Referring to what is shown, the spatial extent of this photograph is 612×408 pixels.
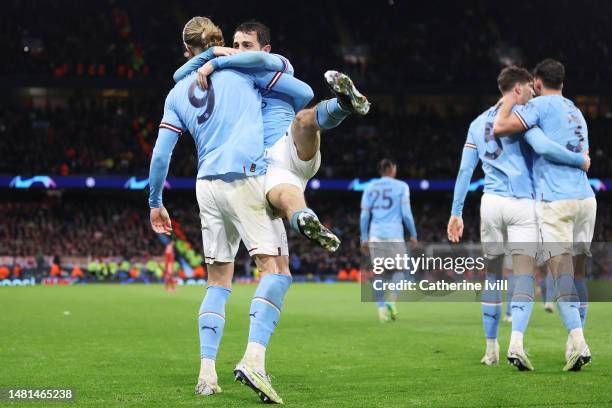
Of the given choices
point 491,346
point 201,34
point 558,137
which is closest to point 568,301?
point 491,346

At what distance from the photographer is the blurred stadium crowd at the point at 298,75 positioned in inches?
1460

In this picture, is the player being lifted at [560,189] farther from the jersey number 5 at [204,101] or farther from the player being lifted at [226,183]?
the jersey number 5 at [204,101]

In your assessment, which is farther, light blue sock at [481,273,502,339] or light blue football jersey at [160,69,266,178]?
light blue sock at [481,273,502,339]

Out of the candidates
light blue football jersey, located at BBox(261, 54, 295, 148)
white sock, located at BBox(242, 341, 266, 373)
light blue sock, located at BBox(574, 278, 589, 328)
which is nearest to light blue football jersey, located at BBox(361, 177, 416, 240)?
light blue sock, located at BBox(574, 278, 589, 328)

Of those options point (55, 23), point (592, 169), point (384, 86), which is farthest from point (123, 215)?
point (592, 169)

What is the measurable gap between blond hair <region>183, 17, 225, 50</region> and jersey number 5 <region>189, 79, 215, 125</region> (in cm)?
40

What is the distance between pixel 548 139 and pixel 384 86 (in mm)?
35381

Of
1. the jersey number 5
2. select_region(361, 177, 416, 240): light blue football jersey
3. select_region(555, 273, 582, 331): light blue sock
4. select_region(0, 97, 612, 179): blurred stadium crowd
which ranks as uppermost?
select_region(0, 97, 612, 179): blurred stadium crowd

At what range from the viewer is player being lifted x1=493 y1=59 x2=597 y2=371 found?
23.7 ft

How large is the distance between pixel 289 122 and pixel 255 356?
1678mm

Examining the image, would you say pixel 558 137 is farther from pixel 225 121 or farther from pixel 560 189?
pixel 225 121

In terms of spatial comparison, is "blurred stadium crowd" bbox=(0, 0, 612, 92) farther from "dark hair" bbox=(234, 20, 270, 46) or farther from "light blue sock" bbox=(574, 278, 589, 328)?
"dark hair" bbox=(234, 20, 270, 46)

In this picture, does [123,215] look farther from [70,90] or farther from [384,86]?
[384,86]

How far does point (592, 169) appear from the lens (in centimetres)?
4106
